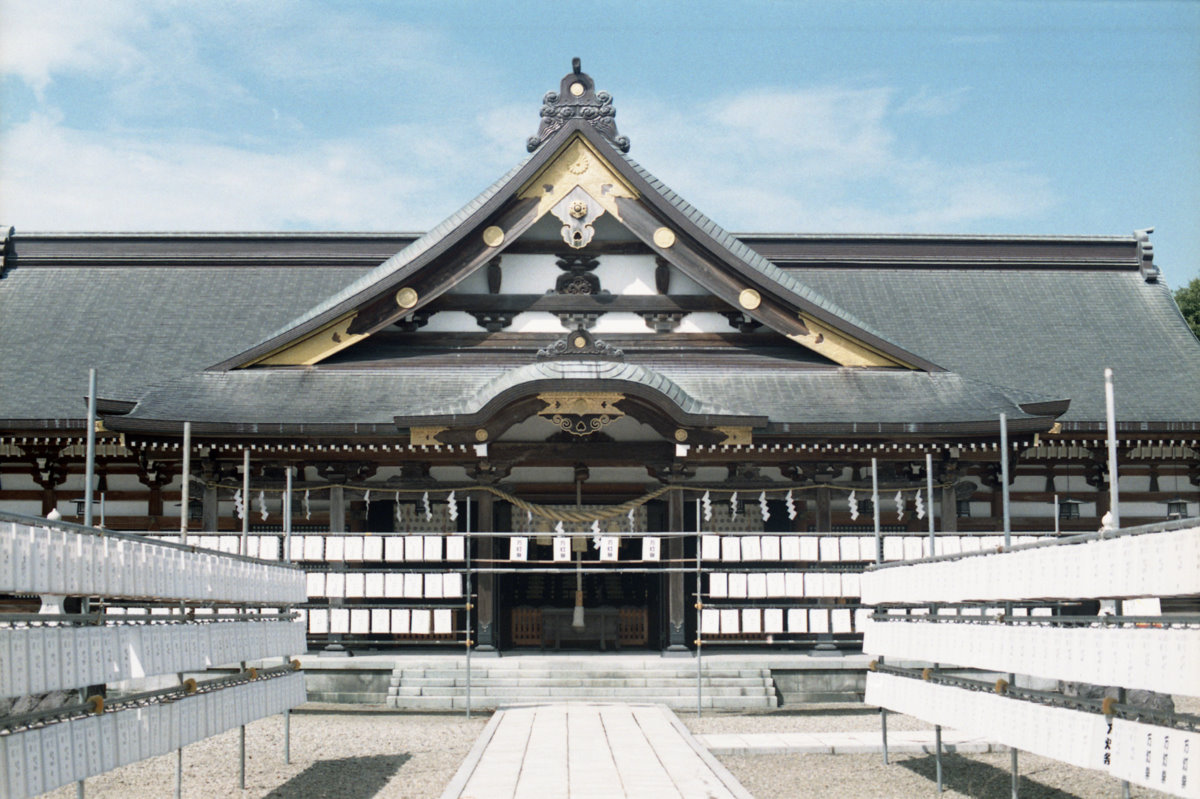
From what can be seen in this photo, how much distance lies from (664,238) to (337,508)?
22.5 feet

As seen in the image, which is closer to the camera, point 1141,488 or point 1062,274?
point 1141,488

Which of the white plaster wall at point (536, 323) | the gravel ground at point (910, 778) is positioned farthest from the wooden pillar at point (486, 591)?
the gravel ground at point (910, 778)

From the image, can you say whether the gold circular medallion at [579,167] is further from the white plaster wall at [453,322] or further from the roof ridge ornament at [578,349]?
the roof ridge ornament at [578,349]

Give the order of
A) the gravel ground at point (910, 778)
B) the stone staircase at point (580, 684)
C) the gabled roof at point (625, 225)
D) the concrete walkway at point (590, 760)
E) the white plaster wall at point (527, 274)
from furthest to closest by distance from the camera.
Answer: the white plaster wall at point (527, 274), the gabled roof at point (625, 225), the stone staircase at point (580, 684), the gravel ground at point (910, 778), the concrete walkway at point (590, 760)

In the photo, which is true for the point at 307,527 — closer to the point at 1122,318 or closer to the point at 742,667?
the point at 742,667

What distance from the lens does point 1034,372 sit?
945 inches

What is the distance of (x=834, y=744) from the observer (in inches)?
582

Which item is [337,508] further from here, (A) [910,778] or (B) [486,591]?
(A) [910,778]

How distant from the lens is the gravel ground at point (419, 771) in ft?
39.9

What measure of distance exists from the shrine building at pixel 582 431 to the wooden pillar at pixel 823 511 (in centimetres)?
7

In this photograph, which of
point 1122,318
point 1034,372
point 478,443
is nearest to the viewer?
point 478,443

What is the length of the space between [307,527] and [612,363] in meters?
6.23

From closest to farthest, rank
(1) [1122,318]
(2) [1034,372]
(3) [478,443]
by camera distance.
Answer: (3) [478,443] < (2) [1034,372] < (1) [1122,318]

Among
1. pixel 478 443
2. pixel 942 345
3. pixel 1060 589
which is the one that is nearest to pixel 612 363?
pixel 478 443
